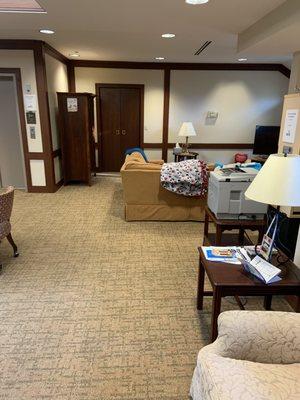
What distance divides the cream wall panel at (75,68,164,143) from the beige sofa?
10.2ft

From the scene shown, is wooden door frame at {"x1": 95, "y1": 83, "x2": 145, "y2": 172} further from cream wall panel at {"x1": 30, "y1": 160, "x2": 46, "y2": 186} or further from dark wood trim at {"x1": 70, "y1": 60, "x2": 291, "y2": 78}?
cream wall panel at {"x1": 30, "y1": 160, "x2": 46, "y2": 186}

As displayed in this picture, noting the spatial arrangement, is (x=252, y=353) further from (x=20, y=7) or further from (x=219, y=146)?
(x=219, y=146)

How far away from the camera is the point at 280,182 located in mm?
1539

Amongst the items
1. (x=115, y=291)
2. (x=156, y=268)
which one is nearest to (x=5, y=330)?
(x=115, y=291)

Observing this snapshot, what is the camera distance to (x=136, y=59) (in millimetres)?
6207

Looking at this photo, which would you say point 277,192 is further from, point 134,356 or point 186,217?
point 186,217

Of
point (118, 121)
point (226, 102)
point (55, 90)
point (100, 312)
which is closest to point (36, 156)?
point (55, 90)

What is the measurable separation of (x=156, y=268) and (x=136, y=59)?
15.9ft

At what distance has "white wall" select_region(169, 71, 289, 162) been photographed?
6664 millimetres

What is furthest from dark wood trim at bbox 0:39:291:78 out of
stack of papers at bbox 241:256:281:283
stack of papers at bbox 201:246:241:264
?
stack of papers at bbox 241:256:281:283

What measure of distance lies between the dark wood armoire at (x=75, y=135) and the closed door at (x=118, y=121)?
3.31 ft

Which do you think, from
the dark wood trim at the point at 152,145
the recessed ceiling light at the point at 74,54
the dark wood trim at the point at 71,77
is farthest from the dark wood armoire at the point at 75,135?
the dark wood trim at the point at 152,145

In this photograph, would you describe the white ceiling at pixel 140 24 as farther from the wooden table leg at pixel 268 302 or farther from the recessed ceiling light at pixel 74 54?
the wooden table leg at pixel 268 302

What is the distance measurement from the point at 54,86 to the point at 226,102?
3.75 m
